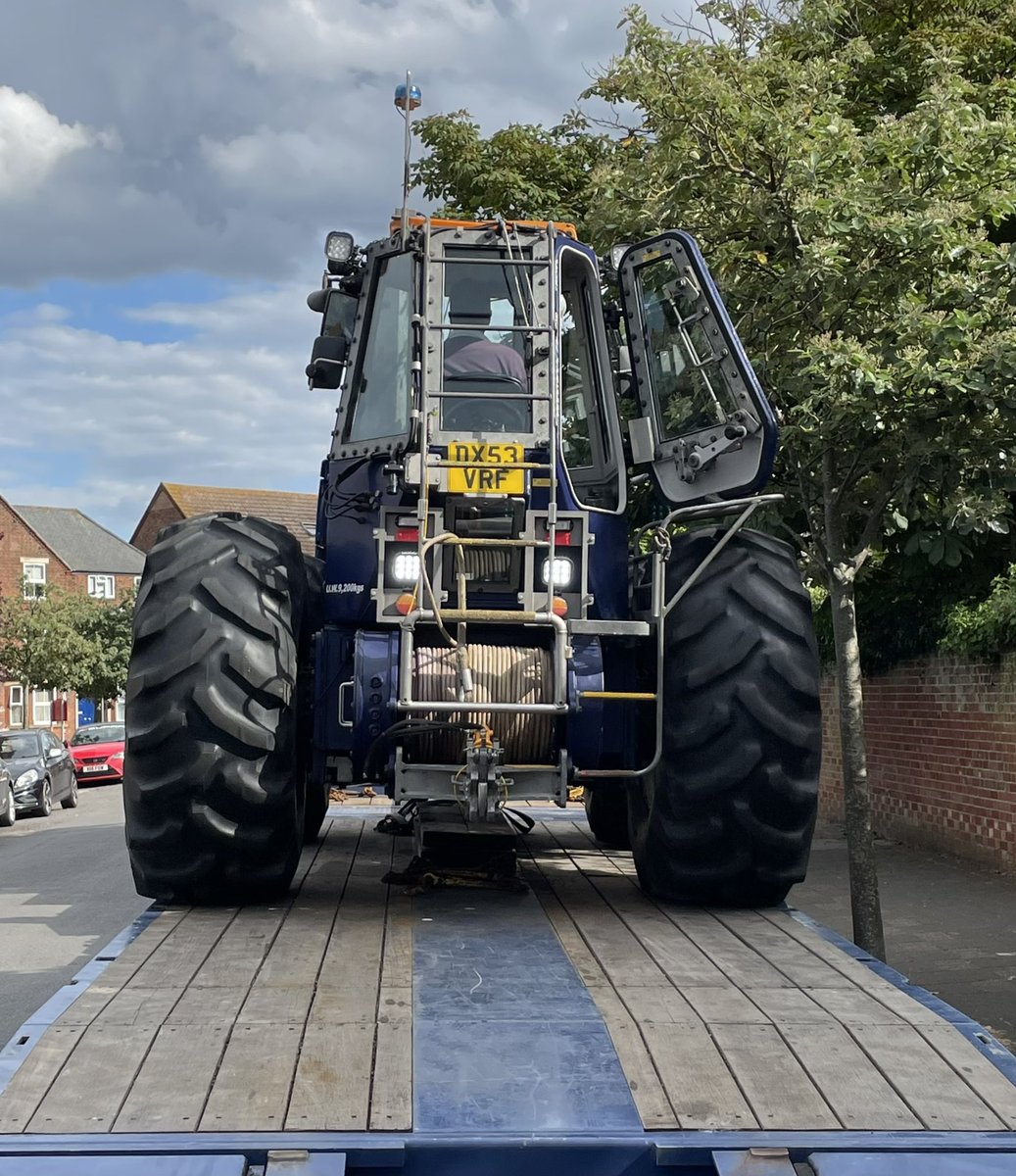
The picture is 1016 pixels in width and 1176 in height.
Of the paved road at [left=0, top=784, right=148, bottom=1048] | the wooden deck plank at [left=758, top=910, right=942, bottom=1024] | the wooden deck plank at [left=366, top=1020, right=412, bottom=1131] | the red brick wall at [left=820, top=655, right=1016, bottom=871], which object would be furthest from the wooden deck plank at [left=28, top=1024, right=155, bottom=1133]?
the red brick wall at [left=820, top=655, right=1016, bottom=871]

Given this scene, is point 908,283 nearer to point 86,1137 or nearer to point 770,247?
point 770,247

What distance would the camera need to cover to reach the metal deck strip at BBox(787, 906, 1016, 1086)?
10.6 feet

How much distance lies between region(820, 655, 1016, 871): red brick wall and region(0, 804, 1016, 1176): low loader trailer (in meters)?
8.67

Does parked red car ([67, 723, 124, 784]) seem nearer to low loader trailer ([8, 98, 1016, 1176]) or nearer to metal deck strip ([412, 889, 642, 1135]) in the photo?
low loader trailer ([8, 98, 1016, 1176])

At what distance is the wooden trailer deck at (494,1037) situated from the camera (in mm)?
2955

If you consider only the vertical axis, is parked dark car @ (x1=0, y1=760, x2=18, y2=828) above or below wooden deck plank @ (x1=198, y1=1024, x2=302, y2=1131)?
below

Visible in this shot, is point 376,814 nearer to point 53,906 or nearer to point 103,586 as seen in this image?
point 53,906

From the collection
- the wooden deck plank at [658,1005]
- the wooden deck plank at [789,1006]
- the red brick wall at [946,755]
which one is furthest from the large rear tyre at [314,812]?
the red brick wall at [946,755]

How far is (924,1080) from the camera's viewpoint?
3.15 metres

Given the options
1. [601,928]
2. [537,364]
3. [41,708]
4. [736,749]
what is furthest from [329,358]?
[41,708]

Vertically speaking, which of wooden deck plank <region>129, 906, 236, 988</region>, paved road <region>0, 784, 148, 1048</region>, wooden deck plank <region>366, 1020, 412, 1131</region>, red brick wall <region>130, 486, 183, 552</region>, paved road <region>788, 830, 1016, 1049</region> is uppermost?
red brick wall <region>130, 486, 183, 552</region>

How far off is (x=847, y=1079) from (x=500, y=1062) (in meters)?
0.74

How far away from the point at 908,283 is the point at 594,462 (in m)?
3.43

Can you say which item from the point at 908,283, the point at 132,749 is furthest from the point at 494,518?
the point at 908,283
